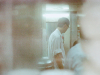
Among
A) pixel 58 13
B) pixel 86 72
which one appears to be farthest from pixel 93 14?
pixel 86 72

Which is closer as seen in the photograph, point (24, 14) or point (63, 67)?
point (63, 67)

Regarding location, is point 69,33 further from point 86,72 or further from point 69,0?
point 86,72

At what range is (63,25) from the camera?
1281 millimetres

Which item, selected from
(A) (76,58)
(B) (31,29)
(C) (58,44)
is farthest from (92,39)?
(B) (31,29)

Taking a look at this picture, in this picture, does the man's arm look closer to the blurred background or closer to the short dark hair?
the blurred background

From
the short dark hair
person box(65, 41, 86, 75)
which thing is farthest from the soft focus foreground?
the short dark hair

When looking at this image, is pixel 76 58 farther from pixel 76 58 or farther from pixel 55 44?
pixel 55 44

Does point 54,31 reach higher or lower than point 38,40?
higher

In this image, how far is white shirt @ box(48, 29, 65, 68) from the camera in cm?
127

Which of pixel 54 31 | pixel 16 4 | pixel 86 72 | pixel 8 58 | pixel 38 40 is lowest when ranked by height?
pixel 86 72

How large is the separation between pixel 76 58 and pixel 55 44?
287 millimetres

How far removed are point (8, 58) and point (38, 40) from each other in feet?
1.50

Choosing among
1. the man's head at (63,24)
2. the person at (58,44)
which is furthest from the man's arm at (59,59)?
the man's head at (63,24)

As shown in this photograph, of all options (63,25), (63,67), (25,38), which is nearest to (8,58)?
(25,38)
